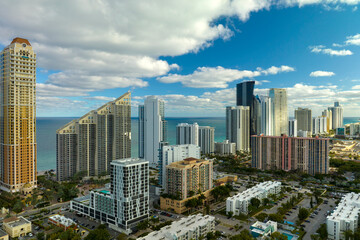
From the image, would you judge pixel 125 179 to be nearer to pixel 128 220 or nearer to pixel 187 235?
pixel 128 220

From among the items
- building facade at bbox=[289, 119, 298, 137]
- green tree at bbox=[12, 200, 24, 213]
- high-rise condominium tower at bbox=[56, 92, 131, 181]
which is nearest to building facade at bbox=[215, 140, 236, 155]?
high-rise condominium tower at bbox=[56, 92, 131, 181]

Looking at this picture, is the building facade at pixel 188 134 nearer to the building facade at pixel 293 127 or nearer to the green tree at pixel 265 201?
the green tree at pixel 265 201

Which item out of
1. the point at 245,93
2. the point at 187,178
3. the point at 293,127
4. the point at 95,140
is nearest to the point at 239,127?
the point at 245,93

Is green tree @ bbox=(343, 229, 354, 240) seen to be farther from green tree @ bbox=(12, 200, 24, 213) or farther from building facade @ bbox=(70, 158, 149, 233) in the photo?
green tree @ bbox=(12, 200, 24, 213)

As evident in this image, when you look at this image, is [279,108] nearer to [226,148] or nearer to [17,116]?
[226,148]

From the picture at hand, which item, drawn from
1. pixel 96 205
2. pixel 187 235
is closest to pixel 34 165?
pixel 96 205
